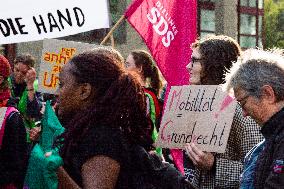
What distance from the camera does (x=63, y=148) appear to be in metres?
2.98

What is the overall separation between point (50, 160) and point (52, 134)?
10.9 inches

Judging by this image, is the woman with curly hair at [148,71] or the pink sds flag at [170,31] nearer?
the pink sds flag at [170,31]

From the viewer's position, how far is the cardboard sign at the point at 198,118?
146 inches

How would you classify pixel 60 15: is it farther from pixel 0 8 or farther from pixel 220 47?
pixel 220 47

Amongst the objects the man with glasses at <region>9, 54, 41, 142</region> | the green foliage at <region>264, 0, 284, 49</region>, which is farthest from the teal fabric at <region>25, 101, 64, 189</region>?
the green foliage at <region>264, 0, 284, 49</region>

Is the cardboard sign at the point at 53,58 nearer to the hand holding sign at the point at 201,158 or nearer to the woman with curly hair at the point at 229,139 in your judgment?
the woman with curly hair at the point at 229,139

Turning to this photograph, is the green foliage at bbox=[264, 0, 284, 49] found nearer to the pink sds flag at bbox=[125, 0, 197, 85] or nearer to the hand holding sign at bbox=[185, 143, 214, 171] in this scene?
the pink sds flag at bbox=[125, 0, 197, 85]

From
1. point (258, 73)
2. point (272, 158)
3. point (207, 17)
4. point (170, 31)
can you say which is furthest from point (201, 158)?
point (207, 17)

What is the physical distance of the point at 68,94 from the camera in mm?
3105

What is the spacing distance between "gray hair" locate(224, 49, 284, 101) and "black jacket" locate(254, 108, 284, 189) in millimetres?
143

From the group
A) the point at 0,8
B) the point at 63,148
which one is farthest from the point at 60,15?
the point at 63,148

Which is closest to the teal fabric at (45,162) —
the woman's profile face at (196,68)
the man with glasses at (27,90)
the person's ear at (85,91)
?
the person's ear at (85,91)

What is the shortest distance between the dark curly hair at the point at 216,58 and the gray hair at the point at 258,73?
758 mm

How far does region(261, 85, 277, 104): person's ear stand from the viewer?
10.2 ft
